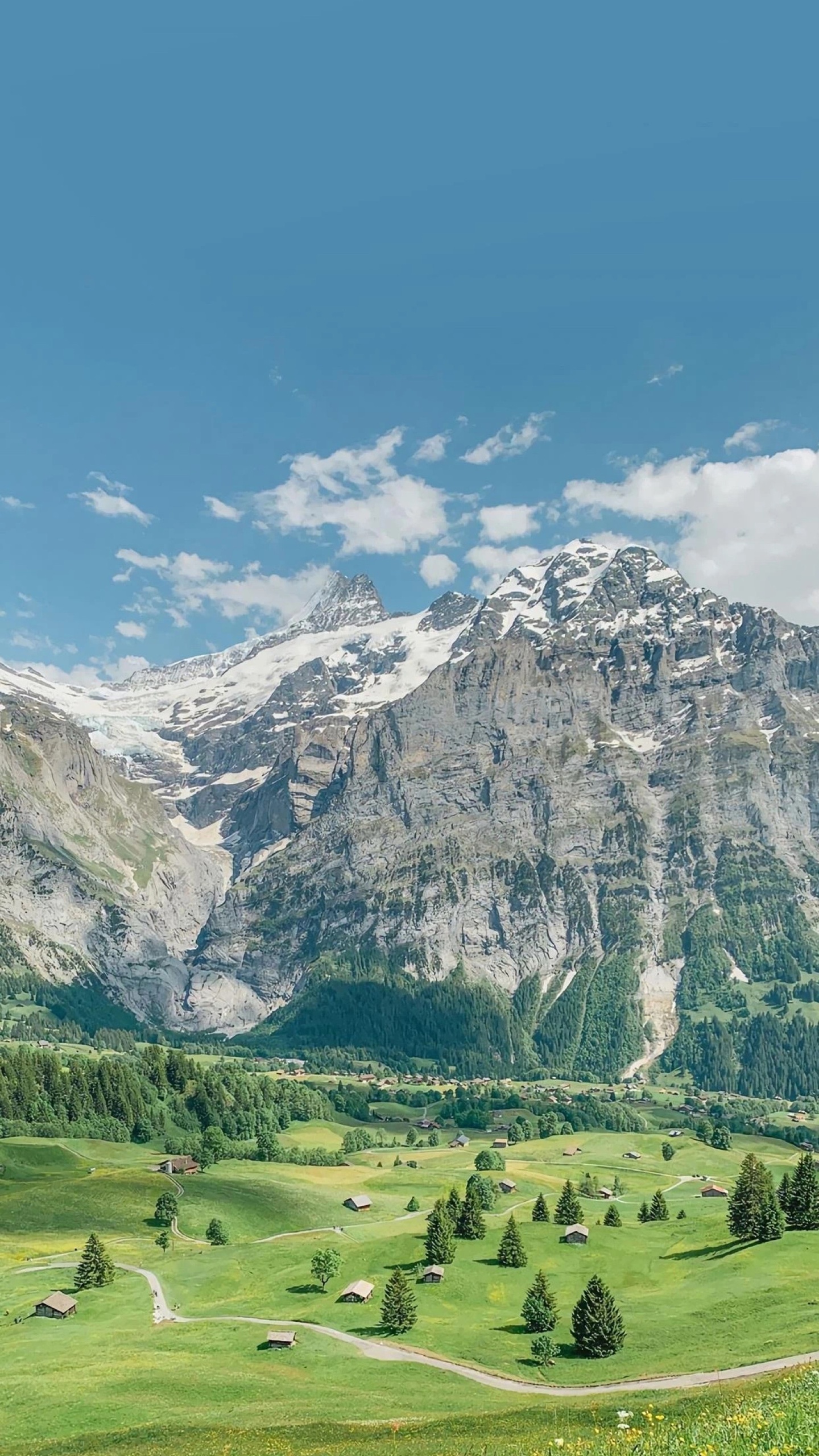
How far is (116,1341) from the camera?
88.6 metres

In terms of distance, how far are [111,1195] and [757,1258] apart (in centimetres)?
10159

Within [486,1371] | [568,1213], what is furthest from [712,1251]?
[486,1371]

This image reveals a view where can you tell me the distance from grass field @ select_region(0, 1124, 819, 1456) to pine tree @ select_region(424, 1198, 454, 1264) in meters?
2.12

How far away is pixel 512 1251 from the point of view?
113 metres

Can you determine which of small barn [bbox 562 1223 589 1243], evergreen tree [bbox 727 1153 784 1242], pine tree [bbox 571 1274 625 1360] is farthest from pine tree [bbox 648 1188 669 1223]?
pine tree [bbox 571 1274 625 1360]

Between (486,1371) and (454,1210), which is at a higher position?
(454,1210)

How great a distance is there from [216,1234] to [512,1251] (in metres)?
47.9

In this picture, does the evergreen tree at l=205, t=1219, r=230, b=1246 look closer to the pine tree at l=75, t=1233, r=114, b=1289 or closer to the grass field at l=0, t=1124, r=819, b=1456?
the grass field at l=0, t=1124, r=819, b=1456

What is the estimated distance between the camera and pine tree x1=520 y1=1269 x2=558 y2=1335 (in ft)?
294

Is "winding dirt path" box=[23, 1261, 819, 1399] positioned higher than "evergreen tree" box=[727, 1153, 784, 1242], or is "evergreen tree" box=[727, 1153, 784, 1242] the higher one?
"evergreen tree" box=[727, 1153, 784, 1242]

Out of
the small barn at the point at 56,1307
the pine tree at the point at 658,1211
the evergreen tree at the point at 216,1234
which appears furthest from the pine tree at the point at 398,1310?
the pine tree at the point at 658,1211

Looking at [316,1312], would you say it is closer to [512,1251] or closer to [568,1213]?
[512,1251]

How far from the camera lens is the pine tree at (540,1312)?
294ft

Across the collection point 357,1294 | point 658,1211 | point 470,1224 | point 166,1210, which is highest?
point 470,1224
